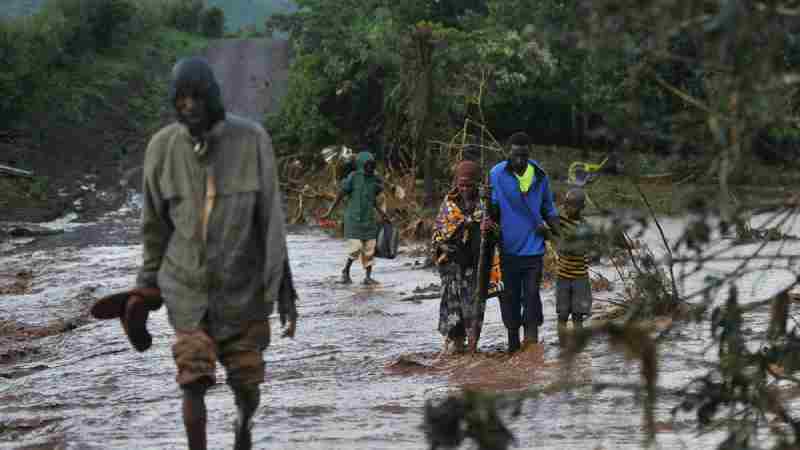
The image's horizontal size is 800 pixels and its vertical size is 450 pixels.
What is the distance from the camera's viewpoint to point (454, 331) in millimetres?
10398

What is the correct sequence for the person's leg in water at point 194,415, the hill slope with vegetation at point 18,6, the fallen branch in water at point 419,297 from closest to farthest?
the person's leg in water at point 194,415 < the fallen branch in water at point 419,297 < the hill slope with vegetation at point 18,6

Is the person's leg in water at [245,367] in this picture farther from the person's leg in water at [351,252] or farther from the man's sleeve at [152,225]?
the person's leg in water at [351,252]

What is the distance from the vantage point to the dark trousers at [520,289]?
9984 mm

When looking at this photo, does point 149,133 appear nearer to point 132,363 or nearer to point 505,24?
point 505,24

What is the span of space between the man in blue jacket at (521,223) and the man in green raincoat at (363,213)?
20.1ft

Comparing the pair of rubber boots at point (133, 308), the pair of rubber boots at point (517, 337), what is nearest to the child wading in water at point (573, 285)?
the pair of rubber boots at point (517, 337)

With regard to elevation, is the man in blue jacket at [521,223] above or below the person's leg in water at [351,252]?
above

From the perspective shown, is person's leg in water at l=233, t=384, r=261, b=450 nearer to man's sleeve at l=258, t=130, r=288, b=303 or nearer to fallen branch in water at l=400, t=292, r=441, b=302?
man's sleeve at l=258, t=130, r=288, b=303

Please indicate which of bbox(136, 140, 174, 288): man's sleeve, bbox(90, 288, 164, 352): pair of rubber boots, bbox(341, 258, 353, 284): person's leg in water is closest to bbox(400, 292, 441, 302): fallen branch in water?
bbox(341, 258, 353, 284): person's leg in water

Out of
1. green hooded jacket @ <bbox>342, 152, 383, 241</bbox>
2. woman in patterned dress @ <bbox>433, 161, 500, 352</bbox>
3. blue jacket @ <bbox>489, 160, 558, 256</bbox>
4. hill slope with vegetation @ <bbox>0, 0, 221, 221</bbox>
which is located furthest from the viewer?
hill slope with vegetation @ <bbox>0, 0, 221, 221</bbox>

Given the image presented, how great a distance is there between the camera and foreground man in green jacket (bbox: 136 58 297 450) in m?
5.50

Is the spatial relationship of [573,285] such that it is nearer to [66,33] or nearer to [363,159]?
[363,159]

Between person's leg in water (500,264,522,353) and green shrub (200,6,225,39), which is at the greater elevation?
green shrub (200,6,225,39)

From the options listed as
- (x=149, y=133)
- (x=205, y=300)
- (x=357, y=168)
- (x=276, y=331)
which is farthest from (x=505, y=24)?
(x=205, y=300)
